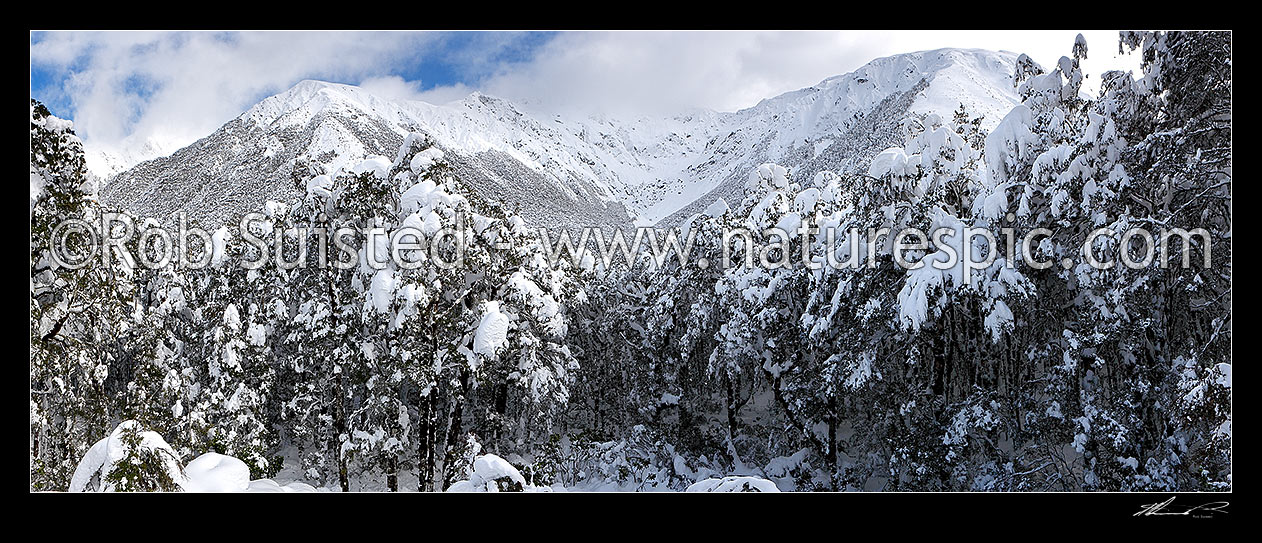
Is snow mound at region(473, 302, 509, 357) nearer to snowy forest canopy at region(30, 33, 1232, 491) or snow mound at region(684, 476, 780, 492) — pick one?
snowy forest canopy at region(30, 33, 1232, 491)

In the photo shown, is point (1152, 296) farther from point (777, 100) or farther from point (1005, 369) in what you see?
point (777, 100)

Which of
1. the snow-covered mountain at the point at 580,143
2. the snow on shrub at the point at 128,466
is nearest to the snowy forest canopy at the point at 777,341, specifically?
the snow on shrub at the point at 128,466

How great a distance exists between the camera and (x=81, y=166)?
5.90 metres

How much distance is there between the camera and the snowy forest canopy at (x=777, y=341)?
611cm

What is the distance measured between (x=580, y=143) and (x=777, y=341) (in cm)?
450

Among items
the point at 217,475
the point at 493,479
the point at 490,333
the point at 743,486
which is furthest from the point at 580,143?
the point at 217,475

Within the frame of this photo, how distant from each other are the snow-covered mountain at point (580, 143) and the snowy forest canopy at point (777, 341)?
59 cm

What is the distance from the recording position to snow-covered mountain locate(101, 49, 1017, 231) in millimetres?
8359

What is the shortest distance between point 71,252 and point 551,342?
17.7 ft

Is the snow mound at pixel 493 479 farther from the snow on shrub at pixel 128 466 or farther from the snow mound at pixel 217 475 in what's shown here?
the snow on shrub at pixel 128 466

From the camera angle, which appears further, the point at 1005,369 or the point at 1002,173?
the point at 1005,369
